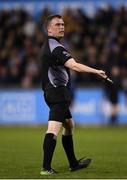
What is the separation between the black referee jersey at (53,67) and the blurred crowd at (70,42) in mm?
13229

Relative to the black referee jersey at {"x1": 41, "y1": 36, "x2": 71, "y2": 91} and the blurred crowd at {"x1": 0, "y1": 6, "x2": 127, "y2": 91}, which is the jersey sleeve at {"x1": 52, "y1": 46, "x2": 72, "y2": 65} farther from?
the blurred crowd at {"x1": 0, "y1": 6, "x2": 127, "y2": 91}

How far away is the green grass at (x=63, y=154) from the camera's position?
1000cm

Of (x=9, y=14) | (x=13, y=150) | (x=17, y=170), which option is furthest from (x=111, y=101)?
(x=17, y=170)

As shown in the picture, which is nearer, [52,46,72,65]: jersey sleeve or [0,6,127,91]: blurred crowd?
[52,46,72,65]: jersey sleeve

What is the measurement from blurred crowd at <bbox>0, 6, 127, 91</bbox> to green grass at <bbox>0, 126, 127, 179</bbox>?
7.97ft

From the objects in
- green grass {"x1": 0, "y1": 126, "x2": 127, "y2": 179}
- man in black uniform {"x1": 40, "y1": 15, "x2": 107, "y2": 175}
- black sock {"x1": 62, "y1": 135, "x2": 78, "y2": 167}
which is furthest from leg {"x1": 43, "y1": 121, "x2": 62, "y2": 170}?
black sock {"x1": 62, "y1": 135, "x2": 78, "y2": 167}

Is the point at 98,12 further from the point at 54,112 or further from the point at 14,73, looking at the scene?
the point at 54,112

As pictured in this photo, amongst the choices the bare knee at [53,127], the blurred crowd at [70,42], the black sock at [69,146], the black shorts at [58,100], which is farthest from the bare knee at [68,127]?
the blurred crowd at [70,42]

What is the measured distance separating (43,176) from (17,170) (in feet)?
2.84

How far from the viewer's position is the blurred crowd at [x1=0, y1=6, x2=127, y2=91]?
23.8 meters

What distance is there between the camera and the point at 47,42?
393 inches

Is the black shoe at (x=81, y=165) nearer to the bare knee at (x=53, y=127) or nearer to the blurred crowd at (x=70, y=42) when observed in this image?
the bare knee at (x=53, y=127)

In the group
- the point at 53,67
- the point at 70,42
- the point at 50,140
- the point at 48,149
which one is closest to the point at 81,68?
the point at 53,67

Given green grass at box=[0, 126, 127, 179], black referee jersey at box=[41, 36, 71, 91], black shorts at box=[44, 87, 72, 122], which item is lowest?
green grass at box=[0, 126, 127, 179]
